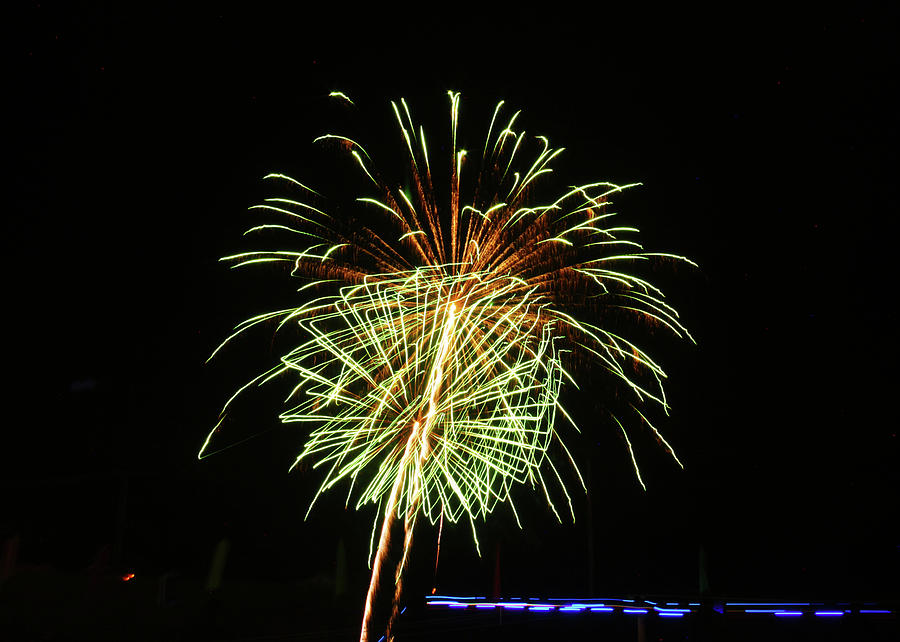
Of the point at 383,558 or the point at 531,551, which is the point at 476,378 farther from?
the point at 531,551

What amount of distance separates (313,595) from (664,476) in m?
15.9

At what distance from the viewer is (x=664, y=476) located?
105ft

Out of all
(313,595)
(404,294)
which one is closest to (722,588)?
(313,595)

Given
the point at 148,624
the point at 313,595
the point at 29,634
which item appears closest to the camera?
the point at 29,634

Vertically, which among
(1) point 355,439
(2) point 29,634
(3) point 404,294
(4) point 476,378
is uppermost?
(3) point 404,294

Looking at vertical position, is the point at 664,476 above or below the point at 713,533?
above

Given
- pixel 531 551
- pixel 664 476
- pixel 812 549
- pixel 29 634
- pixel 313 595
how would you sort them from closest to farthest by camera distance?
pixel 29 634 < pixel 313 595 < pixel 531 551 < pixel 812 549 < pixel 664 476

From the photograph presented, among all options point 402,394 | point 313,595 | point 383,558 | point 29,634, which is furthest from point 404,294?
point 313,595

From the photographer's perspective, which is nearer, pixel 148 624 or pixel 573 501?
pixel 148 624

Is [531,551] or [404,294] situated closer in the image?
[404,294]

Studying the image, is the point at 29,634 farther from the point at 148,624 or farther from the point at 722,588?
the point at 722,588

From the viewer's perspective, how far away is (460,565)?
950 inches

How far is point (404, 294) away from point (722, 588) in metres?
20.1

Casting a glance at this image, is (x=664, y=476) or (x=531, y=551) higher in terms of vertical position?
(x=664, y=476)
